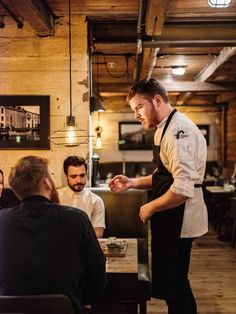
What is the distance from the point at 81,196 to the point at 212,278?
207 cm

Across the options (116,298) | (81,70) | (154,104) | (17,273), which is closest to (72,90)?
(81,70)

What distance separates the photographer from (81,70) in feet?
13.1

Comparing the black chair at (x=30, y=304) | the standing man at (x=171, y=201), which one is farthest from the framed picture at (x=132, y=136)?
the black chair at (x=30, y=304)

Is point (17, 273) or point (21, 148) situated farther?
point (21, 148)

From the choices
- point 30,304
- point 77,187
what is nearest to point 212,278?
point 77,187

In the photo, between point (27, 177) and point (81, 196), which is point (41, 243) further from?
point (81, 196)

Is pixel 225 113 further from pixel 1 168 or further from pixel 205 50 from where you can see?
pixel 1 168

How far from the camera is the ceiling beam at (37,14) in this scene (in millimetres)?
3107

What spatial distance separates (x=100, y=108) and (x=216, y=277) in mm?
2281

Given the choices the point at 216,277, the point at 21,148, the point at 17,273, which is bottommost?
the point at 216,277

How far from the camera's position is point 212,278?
4.59m

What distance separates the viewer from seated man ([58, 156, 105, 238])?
11.0 ft

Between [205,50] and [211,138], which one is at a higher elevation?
[205,50]

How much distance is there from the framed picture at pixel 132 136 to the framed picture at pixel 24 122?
Result: 775 centimetres
